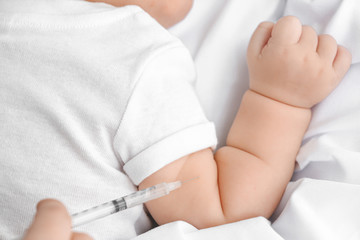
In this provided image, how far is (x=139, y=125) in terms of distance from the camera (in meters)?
0.80

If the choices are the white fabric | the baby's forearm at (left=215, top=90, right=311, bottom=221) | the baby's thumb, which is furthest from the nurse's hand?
the baby's forearm at (left=215, top=90, right=311, bottom=221)

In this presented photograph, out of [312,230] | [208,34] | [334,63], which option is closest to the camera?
[312,230]

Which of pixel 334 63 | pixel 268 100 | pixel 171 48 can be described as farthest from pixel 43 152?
pixel 334 63

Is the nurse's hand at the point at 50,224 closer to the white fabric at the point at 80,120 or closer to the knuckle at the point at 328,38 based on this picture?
the white fabric at the point at 80,120

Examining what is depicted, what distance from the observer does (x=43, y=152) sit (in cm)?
80

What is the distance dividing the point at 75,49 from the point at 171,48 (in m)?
0.18

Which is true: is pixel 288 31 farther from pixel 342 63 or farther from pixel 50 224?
pixel 50 224

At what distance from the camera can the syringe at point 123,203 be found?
0.69 metres

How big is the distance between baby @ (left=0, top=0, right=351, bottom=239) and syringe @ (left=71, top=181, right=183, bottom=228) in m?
0.04

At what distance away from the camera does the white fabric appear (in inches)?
31.3

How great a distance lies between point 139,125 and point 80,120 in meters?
0.11

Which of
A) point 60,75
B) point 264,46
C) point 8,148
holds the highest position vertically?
point 264,46

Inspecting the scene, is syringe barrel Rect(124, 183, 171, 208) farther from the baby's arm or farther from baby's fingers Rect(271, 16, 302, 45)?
baby's fingers Rect(271, 16, 302, 45)

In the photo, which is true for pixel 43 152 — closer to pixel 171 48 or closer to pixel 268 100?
pixel 171 48
